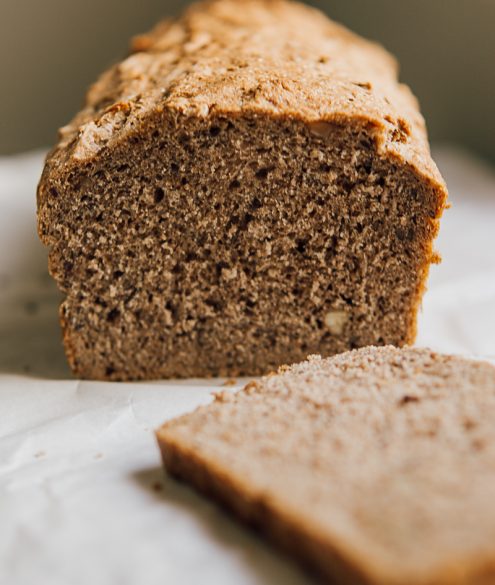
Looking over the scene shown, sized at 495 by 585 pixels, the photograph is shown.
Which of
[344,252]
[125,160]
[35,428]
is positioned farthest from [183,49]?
[35,428]

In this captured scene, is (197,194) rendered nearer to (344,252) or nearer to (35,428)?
(344,252)

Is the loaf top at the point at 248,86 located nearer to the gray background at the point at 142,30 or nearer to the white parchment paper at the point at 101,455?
the white parchment paper at the point at 101,455

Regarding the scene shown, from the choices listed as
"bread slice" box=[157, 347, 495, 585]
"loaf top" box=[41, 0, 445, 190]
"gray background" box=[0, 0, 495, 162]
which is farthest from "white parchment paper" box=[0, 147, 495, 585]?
"gray background" box=[0, 0, 495, 162]

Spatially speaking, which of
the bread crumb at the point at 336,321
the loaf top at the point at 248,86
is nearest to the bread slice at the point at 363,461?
the bread crumb at the point at 336,321

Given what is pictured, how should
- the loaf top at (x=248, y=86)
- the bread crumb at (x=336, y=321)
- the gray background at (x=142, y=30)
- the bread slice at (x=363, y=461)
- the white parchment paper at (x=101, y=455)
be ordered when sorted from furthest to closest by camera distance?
the gray background at (x=142, y=30), the bread crumb at (x=336, y=321), the loaf top at (x=248, y=86), the white parchment paper at (x=101, y=455), the bread slice at (x=363, y=461)

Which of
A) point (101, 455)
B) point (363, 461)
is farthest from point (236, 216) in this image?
point (363, 461)

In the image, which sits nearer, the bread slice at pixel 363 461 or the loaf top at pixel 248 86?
the bread slice at pixel 363 461

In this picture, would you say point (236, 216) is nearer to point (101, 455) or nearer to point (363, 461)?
point (101, 455)
